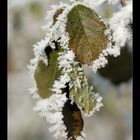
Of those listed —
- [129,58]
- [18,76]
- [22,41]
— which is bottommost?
[129,58]

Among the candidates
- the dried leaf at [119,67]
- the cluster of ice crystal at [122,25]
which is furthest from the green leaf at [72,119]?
the dried leaf at [119,67]

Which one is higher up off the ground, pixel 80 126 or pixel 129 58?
pixel 129 58

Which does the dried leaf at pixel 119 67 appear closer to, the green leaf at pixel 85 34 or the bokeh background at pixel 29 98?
the green leaf at pixel 85 34

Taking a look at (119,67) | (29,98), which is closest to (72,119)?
(119,67)

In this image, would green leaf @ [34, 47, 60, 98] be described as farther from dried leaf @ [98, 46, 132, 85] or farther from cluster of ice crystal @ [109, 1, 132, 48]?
dried leaf @ [98, 46, 132, 85]

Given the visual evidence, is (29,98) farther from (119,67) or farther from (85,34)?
(85,34)
